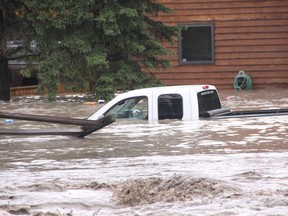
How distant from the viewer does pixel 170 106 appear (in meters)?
14.8

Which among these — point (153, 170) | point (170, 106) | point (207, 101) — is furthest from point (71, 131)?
point (153, 170)

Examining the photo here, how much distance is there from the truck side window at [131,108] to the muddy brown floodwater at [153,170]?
20 centimetres

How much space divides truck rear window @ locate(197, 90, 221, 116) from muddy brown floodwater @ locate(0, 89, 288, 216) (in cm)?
32

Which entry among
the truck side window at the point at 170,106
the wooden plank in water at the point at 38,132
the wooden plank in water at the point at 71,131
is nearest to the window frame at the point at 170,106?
the truck side window at the point at 170,106

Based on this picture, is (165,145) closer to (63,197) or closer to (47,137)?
(47,137)

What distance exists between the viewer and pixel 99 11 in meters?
23.1

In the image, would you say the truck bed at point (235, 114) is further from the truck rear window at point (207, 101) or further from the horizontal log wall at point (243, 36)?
the horizontal log wall at point (243, 36)

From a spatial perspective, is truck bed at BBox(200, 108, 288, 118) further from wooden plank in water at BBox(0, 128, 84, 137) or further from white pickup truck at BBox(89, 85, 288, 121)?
wooden plank in water at BBox(0, 128, 84, 137)

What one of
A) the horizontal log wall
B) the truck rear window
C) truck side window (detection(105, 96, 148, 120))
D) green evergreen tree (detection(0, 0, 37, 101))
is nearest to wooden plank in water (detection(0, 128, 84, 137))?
truck side window (detection(105, 96, 148, 120))

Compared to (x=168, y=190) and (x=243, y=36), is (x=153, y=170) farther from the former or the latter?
(x=243, y=36)

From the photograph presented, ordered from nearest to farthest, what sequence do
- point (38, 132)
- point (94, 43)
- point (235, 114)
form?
point (38, 132) → point (235, 114) → point (94, 43)

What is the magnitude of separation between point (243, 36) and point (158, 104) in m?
14.7

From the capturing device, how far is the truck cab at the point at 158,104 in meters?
14.6

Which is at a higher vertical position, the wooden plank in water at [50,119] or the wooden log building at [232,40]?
the wooden log building at [232,40]
